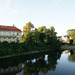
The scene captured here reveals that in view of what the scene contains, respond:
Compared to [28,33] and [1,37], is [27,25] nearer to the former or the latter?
[28,33]

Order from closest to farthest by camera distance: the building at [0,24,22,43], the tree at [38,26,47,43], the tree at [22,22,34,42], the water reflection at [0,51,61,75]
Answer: the water reflection at [0,51,61,75]
the building at [0,24,22,43]
the tree at [22,22,34,42]
the tree at [38,26,47,43]

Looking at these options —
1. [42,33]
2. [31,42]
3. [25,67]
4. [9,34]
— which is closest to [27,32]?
[31,42]

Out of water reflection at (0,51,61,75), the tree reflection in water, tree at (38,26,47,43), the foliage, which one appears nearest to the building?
the foliage

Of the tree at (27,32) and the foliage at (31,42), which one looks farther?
the tree at (27,32)

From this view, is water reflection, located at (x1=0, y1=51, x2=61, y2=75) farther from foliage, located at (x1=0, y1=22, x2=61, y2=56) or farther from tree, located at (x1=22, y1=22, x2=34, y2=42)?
tree, located at (x1=22, y1=22, x2=34, y2=42)

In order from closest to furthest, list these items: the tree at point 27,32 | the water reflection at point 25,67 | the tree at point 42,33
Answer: the water reflection at point 25,67
the tree at point 27,32
the tree at point 42,33

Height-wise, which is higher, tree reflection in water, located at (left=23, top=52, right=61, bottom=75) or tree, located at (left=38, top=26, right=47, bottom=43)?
tree, located at (left=38, top=26, right=47, bottom=43)

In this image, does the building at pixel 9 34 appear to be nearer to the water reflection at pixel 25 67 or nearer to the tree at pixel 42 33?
the tree at pixel 42 33

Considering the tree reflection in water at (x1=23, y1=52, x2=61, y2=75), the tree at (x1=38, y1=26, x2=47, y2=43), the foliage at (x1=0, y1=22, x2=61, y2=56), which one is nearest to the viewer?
the tree reflection in water at (x1=23, y1=52, x2=61, y2=75)

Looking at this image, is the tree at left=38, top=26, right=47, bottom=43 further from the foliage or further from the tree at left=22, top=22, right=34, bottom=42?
the tree at left=22, top=22, right=34, bottom=42

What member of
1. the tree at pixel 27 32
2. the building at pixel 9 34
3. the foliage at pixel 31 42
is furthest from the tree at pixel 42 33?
the building at pixel 9 34

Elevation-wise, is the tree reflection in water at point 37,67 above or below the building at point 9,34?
below

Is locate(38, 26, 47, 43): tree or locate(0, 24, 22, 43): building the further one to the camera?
locate(38, 26, 47, 43): tree

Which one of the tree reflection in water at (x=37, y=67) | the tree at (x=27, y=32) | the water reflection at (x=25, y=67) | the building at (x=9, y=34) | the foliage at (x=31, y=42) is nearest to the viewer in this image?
the tree reflection in water at (x=37, y=67)
